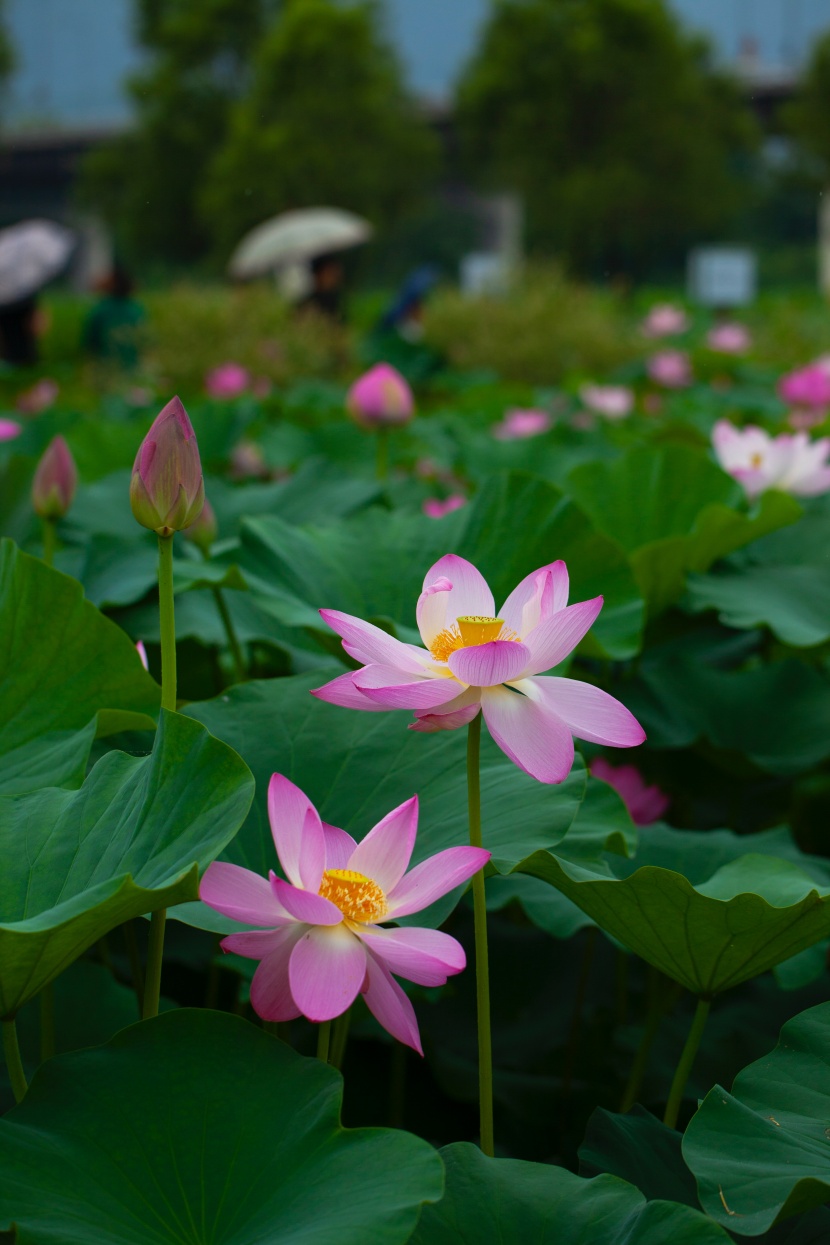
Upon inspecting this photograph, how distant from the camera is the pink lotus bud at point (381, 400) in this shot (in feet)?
5.58

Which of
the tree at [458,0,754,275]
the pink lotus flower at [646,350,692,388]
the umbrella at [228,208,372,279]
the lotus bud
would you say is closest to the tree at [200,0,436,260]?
the tree at [458,0,754,275]

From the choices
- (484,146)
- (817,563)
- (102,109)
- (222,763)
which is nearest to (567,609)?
(222,763)

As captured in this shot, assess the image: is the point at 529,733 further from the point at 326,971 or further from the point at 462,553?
the point at 462,553

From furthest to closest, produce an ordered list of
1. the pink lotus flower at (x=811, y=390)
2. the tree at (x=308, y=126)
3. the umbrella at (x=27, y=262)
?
the tree at (x=308, y=126)
the umbrella at (x=27, y=262)
the pink lotus flower at (x=811, y=390)

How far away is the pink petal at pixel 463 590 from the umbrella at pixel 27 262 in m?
5.18

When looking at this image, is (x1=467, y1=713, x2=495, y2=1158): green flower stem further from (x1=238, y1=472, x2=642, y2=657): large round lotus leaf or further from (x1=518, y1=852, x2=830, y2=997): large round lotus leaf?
(x1=238, y1=472, x2=642, y2=657): large round lotus leaf

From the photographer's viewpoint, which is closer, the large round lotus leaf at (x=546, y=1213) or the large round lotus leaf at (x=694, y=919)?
the large round lotus leaf at (x=546, y=1213)

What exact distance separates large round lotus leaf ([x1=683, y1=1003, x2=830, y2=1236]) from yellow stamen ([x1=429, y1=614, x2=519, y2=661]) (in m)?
0.23

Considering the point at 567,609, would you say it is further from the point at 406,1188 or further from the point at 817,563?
the point at 817,563

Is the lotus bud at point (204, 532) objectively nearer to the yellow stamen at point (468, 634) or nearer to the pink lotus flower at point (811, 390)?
the yellow stamen at point (468, 634)

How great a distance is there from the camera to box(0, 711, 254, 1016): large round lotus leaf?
0.48 metres

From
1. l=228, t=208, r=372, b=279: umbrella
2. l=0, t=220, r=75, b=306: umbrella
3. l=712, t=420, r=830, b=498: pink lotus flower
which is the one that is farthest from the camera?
l=228, t=208, r=372, b=279: umbrella

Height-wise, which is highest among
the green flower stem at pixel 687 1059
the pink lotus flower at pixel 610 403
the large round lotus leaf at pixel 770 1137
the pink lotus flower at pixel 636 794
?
the large round lotus leaf at pixel 770 1137

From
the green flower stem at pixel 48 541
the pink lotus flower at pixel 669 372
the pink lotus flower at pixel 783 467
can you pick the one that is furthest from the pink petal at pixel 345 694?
the pink lotus flower at pixel 669 372
